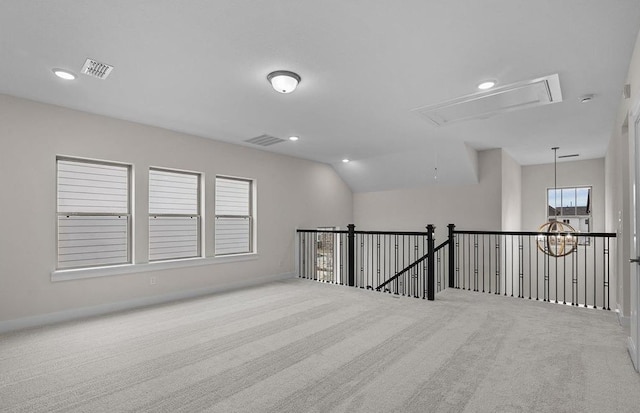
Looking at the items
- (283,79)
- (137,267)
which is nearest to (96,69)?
(283,79)

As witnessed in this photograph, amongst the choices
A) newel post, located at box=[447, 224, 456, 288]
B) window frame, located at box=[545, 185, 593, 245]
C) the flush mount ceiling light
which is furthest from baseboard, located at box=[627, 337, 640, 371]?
window frame, located at box=[545, 185, 593, 245]

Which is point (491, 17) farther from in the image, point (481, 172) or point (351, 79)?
point (481, 172)

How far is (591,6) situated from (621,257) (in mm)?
3037

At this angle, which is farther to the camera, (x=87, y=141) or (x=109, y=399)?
(x=87, y=141)

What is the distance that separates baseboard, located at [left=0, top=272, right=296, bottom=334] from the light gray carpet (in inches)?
7.9

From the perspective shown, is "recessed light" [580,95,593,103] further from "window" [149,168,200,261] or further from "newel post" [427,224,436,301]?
"window" [149,168,200,261]

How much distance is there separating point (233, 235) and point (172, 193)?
1340 millimetres

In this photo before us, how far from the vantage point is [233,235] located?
6234 millimetres

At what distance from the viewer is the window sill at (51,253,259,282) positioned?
166 inches

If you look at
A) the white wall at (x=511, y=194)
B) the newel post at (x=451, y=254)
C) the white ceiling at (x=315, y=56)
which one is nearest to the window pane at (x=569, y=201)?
the white wall at (x=511, y=194)

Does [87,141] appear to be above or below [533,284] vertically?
above

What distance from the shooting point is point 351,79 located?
11.2ft

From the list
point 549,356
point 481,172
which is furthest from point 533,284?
point 549,356

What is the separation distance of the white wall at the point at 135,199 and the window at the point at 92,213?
146mm
